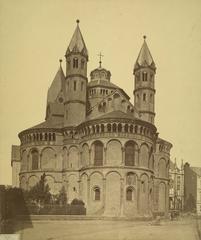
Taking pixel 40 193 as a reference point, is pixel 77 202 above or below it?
below

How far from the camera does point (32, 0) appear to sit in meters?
9.85

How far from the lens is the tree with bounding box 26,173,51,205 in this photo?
14143mm

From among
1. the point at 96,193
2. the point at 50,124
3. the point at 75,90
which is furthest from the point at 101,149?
the point at 75,90

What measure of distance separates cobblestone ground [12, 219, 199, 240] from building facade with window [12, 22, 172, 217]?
370 cm

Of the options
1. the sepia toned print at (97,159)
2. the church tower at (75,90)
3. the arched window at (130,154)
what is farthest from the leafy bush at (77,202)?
the church tower at (75,90)

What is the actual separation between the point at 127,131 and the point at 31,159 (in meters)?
4.02

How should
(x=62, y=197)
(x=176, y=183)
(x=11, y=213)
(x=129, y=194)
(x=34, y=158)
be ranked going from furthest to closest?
1. (x=176, y=183)
2. (x=34, y=158)
3. (x=62, y=197)
4. (x=129, y=194)
5. (x=11, y=213)

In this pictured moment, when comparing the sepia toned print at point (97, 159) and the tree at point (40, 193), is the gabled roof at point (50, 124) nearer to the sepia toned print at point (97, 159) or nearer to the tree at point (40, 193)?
the sepia toned print at point (97, 159)

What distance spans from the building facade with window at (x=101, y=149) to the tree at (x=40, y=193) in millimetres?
363

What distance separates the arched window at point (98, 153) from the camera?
1636cm

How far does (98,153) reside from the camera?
16469 mm

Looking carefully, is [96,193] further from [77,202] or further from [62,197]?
[62,197]

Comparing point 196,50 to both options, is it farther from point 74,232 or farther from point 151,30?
point 74,232

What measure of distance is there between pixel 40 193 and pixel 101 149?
264 cm
